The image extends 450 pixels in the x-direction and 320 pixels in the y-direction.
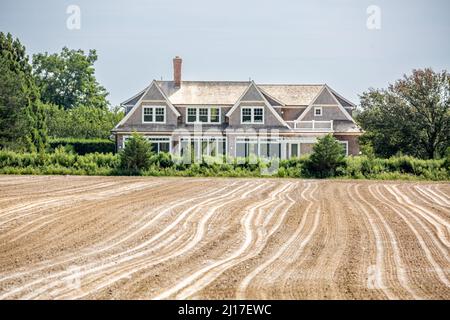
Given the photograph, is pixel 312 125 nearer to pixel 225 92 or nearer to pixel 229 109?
pixel 229 109

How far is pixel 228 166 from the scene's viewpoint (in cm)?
3772

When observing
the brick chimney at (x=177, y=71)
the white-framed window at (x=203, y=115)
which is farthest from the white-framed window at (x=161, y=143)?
the brick chimney at (x=177, y=71)

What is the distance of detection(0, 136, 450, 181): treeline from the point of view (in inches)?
1448

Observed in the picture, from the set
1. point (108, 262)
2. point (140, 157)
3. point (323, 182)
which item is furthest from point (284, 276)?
point (140, 157)

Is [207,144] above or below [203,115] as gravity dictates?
below

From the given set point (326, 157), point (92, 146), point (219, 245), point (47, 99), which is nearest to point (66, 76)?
point (47, 99)

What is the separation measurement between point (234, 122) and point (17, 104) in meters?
16.0

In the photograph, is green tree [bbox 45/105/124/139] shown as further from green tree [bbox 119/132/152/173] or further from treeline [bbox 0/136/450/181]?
green tree [bbox 119/132/152/173]

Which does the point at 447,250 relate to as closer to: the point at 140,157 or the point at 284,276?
the point at 284,276

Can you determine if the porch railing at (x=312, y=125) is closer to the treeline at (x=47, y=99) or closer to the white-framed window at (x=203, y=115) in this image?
the white-framed window at (x=203, y=115)

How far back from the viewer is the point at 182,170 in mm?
37719

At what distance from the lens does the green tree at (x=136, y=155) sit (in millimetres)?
36781

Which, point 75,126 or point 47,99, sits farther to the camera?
point 47,99

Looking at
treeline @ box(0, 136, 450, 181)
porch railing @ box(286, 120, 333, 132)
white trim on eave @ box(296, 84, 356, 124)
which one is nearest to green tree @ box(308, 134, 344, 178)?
treeline @ box(0, 136, 450, 181)
